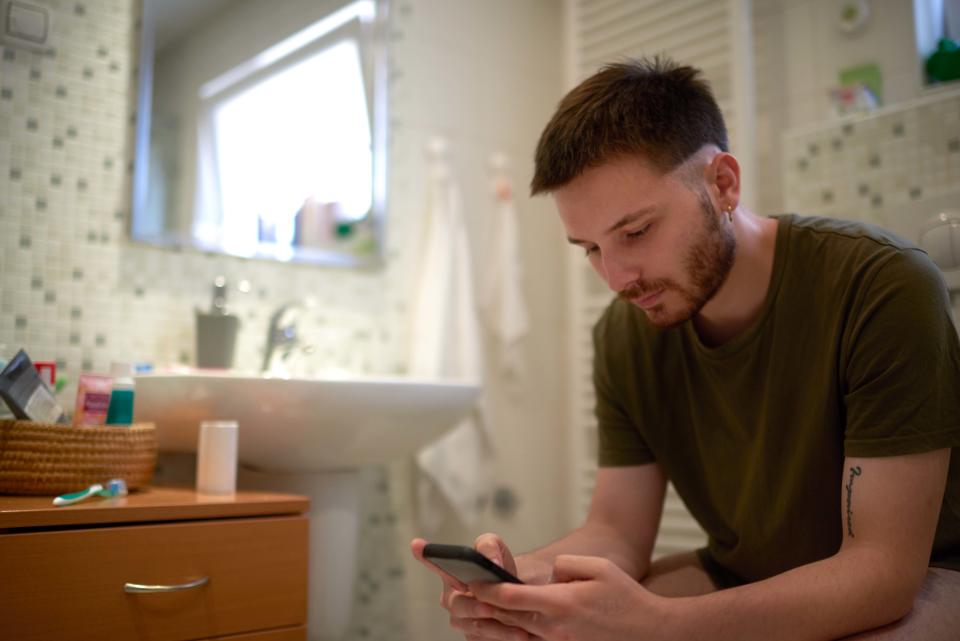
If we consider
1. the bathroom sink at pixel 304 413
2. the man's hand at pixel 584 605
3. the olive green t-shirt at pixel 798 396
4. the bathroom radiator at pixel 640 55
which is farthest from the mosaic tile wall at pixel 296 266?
the man's hand at pixel 584 605

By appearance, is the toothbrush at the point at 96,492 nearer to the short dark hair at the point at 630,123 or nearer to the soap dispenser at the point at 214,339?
the soap dispenser at the point at 214,339

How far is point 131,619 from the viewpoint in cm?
108

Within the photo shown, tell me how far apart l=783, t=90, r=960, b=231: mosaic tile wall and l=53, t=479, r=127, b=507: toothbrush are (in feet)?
5.12

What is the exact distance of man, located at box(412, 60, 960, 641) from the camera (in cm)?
82

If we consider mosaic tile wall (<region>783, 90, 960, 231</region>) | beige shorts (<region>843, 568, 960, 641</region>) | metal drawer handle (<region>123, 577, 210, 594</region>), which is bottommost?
metal drawer handle (<region>123, 577, 210, 594</region>)

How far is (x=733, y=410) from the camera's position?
108 centimetres

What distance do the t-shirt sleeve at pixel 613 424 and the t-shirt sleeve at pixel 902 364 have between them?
356 millimetres

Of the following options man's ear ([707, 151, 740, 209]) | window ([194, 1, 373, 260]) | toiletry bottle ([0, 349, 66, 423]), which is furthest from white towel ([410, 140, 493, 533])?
man's ear ([707, 151, 740, 209])

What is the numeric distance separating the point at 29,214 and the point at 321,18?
93 cm

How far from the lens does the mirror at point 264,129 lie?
1782 mm

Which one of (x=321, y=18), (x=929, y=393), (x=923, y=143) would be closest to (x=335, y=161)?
(x=321, y=18)

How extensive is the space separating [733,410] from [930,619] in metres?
0.34

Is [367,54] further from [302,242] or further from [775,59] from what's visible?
[775,59]

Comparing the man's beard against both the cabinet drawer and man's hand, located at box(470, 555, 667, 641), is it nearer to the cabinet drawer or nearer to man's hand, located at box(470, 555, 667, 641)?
man's hand, located at box(470, 555, 667, 641)
